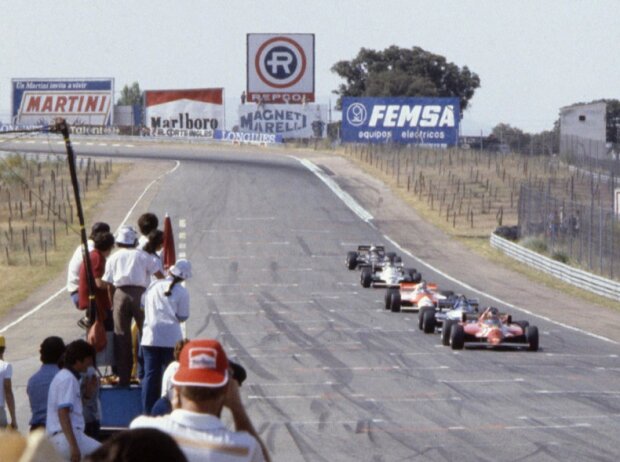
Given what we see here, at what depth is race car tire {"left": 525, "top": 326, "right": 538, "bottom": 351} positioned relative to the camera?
891 inches

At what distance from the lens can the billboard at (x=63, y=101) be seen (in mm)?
97000

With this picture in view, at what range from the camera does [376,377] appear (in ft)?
65.3

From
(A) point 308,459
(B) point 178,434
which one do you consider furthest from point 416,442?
(B) point 178,434

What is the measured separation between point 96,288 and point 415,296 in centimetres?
1652

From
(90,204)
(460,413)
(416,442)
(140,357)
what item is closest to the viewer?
(140,357)

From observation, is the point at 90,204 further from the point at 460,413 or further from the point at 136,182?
the point at 460,413

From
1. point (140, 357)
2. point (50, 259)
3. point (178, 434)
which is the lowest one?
point (50, 259)

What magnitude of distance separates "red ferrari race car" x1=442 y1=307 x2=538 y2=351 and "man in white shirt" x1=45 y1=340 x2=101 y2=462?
45.9ft

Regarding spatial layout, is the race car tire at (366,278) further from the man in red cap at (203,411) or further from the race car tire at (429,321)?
the man in red cap at (203,411)

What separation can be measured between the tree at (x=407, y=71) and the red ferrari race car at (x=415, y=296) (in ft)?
329

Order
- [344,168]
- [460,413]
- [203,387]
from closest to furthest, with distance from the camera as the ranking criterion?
1. [203,387]
2. [460,413]
3. [344,168]

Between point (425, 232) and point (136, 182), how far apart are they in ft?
58.7

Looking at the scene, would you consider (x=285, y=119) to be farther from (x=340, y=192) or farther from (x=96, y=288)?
(x=96, y=288)

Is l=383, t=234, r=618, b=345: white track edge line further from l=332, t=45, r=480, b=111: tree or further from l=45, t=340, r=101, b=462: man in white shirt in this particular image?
l=332, t=45, r=480, b=111: tree
